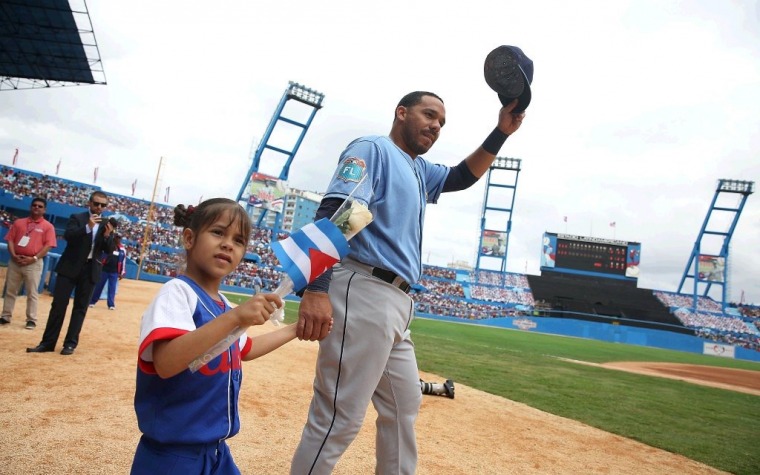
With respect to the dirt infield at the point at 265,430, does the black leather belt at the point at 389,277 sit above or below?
above

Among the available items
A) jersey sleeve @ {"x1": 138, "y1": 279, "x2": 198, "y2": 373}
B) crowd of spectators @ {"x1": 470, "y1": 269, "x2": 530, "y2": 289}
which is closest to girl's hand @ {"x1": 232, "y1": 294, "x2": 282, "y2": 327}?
jersey sleeve @ {"x1": 138, "y1": 279, "x2": 198, "y2": 373}

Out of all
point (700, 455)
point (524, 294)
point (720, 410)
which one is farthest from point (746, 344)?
point (700, 455)

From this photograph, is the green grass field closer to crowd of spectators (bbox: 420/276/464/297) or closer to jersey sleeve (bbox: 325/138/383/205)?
jersey sleeve (bbox: 325/138/383/205)

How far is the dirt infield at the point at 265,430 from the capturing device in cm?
258

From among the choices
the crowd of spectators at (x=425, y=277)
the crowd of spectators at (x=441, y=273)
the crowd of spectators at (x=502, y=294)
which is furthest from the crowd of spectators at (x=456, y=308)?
the crowd of spectators at (x=441, y=273)

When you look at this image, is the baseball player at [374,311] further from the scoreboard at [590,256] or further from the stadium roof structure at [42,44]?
the scoreboard at [590,256]

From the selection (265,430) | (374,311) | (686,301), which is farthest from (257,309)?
(686,301)

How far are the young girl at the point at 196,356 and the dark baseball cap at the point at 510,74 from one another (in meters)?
1.77

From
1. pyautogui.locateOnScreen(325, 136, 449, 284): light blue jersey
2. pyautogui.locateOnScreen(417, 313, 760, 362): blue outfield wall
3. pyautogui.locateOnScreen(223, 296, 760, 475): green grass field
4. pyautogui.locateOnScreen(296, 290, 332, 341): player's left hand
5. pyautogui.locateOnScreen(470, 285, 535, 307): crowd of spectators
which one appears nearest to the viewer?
pyautogui.locateOnScreen(296, 290, 332, 341): player's left hand

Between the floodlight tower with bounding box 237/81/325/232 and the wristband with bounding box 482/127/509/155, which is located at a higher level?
the floodlight tower with bounding box 237/81/325/232

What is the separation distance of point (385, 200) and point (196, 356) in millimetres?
1141

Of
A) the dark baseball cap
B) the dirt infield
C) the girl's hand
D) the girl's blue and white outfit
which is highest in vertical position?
the dark baseball cap

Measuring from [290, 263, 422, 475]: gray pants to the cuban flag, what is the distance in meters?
0.61

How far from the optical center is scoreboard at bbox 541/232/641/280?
145ft
